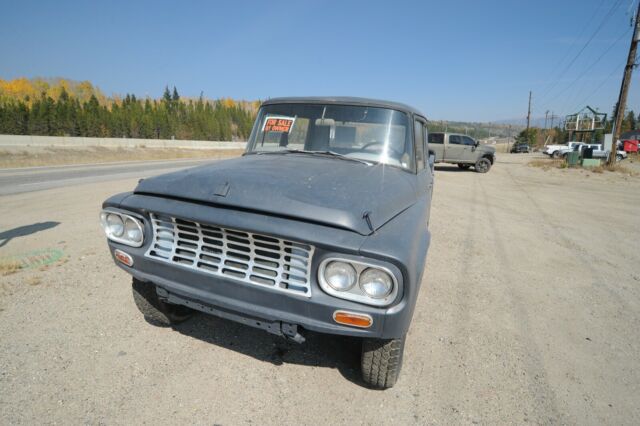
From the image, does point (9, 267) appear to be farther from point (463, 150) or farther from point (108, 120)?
point (108, 120)

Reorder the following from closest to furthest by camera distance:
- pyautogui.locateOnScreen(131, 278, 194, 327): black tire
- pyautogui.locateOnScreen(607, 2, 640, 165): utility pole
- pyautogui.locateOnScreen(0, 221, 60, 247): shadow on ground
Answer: pyautogui.locateOnScreen(131, 278, 194, 327): black tire → pyautogui.locateOnScreen(0, 221, 60, 247): shadow on ground → pyautogui.locateOnScreen(607, 2, 640, 165): utility pole

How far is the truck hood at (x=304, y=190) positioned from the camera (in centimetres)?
188

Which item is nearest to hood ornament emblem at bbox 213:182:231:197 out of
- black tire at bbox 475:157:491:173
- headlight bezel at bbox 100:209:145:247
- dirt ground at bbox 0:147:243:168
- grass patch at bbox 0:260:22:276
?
headlight bezel at bbox 100:209:145:247

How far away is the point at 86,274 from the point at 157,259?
2388 millimetres

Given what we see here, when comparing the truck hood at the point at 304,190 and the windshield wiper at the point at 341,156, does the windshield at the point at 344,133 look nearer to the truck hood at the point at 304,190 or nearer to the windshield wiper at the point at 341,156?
the windshield wiper at the point at 341,156

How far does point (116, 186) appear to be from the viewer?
10.7m

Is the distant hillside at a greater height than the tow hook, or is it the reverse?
the distant hillside

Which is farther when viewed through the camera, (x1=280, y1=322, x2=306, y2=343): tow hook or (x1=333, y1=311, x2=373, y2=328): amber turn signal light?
(x1=280, y1=322, x2=306, y2=343): tow hook

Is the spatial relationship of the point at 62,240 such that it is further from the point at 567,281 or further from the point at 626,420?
the point at 567,281

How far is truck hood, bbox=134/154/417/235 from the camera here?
1875 millimetres

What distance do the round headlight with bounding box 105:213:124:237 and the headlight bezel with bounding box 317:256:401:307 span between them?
1481 mm

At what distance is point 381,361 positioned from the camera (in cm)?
213

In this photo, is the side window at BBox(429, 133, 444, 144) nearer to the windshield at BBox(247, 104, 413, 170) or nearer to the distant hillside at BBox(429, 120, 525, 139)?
the distant hillside at BBox(429, 120, 525, 139)

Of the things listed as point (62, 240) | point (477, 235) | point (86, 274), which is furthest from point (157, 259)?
point (477, 235)
